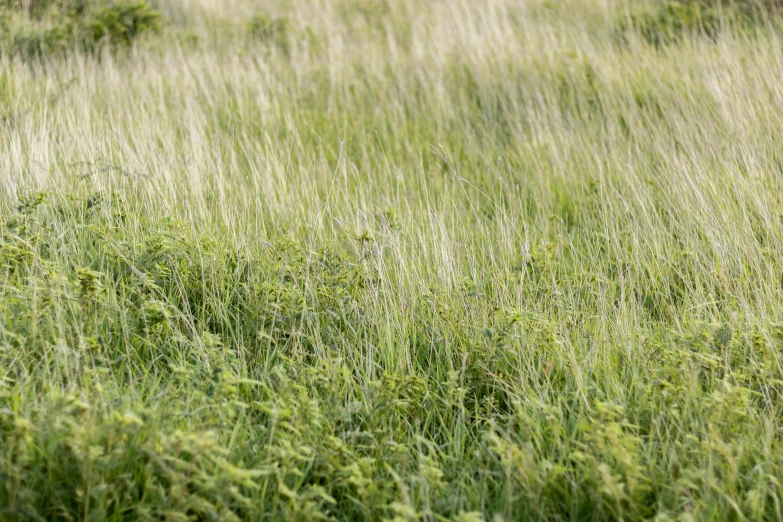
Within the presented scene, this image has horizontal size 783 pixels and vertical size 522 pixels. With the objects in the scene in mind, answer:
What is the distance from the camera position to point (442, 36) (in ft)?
24.5

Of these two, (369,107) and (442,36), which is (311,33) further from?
(369,107)

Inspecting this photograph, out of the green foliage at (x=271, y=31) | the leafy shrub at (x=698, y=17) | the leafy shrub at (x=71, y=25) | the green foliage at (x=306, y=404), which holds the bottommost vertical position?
the green foliage at (x=306, y=404)

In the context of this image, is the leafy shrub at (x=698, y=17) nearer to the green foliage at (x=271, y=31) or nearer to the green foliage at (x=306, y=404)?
the green foliage at (x=271, y=31)

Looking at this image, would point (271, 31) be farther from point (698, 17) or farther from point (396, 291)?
point (396, 291)

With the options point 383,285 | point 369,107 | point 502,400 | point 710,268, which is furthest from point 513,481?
point 369,107

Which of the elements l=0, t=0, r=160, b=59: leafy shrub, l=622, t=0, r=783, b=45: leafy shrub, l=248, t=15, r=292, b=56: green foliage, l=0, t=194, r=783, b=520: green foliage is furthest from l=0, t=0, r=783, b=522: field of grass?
l=248, t=15, r=292, b=56: green foliage

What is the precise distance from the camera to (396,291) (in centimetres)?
339

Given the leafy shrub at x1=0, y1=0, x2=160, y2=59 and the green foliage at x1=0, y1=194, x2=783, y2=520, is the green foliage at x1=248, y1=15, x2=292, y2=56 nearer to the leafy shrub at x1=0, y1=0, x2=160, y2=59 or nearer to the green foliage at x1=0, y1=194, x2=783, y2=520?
the leafy shrub at x1=0, y1=0, x2=160, y2=59

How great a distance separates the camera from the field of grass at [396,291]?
228 cm

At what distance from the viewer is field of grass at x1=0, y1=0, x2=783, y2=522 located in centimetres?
228

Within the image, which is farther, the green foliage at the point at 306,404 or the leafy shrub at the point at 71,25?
the leafy shrub at the point at 71,25

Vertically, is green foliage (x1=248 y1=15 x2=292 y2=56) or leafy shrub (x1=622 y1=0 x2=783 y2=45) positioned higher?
green foliage (x1=248 y1=15 x2=292 y2=56)

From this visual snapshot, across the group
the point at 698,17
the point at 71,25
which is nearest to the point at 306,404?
the point at 71,25

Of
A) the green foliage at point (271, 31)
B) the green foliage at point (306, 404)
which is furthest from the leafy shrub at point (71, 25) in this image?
the green foliage at point (306, 404)
